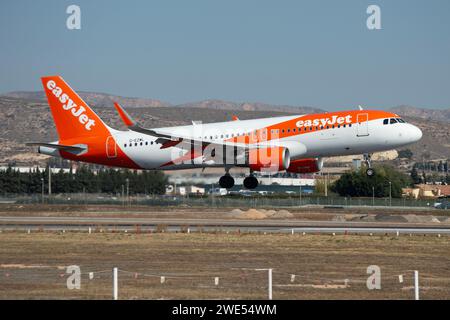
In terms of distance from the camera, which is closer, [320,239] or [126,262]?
[126,262]

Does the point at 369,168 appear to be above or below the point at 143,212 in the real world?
above

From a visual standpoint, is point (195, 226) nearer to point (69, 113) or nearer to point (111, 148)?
point (111, 148)

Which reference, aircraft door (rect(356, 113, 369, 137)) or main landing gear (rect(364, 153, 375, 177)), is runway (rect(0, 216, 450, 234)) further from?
aircraft door (rect(356, 113, 369, 137))

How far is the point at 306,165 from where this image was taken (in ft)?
215

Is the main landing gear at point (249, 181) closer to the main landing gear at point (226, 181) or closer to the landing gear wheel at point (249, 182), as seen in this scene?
the landing gear wheel at point (249, 182)

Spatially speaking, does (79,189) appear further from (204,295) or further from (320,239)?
(204,295)

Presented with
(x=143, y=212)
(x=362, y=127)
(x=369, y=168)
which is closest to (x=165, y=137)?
(x=362, y=127)

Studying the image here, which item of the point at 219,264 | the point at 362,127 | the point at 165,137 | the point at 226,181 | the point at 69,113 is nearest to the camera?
the point at 219,264

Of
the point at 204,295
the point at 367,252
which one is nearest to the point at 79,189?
the point at 367,252

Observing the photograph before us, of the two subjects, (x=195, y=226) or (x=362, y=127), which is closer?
(x=362, y=127)

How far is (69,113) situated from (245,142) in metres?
18.2
